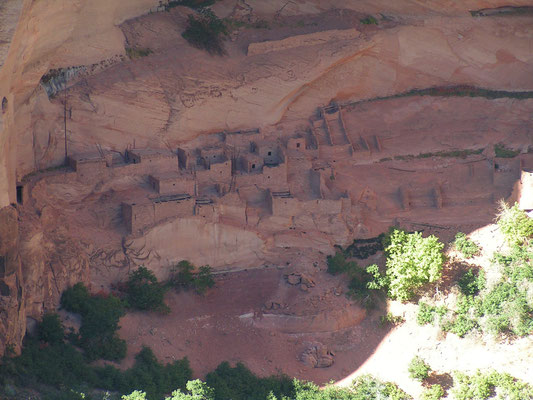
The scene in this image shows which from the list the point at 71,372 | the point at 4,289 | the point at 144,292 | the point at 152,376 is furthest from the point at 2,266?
the point at 144,292

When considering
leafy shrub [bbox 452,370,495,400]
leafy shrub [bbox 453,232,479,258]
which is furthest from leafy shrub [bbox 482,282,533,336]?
leafy shrub [bbox 453,232,479,258]

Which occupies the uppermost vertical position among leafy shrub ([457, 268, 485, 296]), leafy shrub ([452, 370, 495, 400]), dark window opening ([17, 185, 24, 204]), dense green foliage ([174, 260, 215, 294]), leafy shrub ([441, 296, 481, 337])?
dark window opening ([17, 185, 24, 204])

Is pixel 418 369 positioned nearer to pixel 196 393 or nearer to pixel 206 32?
pixel 196 393

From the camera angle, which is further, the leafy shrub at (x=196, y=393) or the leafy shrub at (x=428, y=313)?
the leafy shrub at (x=428, y=313)

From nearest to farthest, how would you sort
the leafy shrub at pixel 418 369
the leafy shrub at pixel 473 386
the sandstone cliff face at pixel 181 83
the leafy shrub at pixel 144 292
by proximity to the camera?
the sandstone cliff face at pixel 181 83, the leafy shrub at pixel 473 386, the leafy shrub at pixel 418 369, the leafy shrub at pixel 144 292

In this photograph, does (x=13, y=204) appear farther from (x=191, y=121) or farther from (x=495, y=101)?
(x=495, y=101)

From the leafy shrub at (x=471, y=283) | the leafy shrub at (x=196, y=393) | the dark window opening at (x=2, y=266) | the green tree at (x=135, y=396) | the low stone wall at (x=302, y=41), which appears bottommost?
the leafy shrub at (x=196, y=393)

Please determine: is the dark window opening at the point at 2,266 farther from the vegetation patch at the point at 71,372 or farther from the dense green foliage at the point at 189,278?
the dense green foliage at the point at 189,278

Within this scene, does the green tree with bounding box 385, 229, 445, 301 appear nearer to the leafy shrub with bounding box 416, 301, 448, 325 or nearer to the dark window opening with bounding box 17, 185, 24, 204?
the leafy shrub with bounding box 416, 301, 448, 325

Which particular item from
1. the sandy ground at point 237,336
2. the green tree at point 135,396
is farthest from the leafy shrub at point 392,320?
the green tree at point 135,396
